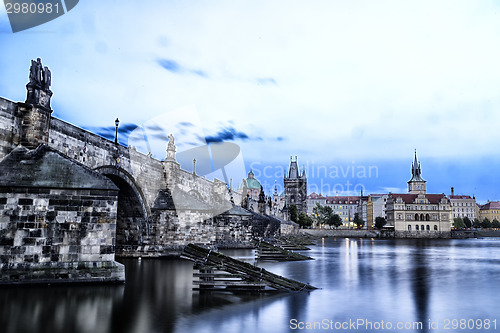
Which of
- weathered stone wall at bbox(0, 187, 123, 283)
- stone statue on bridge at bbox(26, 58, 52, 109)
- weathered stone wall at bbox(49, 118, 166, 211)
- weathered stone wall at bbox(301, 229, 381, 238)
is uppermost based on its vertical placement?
stone statue on bridge at bbox(26, 58, 52, 109)

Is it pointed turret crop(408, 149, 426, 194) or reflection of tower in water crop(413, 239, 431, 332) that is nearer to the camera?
reflection of tower in water crop(413, 239, 431, 332)

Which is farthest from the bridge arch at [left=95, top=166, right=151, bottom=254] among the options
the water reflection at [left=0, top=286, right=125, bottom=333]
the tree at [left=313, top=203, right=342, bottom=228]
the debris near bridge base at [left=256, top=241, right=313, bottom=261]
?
the tree at [left=313, top=203, right=342, bottom=228]

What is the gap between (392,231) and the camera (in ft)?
352

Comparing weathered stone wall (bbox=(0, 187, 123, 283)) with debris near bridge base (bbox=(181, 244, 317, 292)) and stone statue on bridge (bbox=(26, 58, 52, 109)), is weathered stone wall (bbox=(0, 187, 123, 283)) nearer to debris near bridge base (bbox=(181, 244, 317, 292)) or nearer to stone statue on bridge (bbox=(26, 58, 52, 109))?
debris near bridge base (bbox=(181, 244, 317, 292))

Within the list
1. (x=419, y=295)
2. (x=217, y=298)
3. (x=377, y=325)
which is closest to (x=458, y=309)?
(x=419, y=295)

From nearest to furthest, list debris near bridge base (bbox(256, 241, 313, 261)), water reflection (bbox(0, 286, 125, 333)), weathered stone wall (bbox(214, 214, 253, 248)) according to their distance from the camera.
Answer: water reflection (bbox(0, 286, 125, 333)) < debris near bridge base (bbox(256, 241, 313, 261)) < weathered stone wall (bbox(214, 214, 253, 248))

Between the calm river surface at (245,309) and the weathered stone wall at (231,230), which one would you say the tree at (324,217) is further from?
the calm river surface at (245,309)

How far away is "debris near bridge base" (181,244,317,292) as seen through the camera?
11.9m

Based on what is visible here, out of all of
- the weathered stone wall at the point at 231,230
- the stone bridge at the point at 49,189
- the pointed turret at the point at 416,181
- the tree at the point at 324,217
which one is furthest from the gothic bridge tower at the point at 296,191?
A: the stone bridge at the point at 49,189

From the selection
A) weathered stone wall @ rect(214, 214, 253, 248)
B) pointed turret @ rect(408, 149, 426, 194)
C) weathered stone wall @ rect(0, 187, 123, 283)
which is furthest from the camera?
pointed turret @ rect(408, 149, 426, 194)

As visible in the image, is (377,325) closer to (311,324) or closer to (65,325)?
(311,324)

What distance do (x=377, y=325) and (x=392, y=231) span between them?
106151mm

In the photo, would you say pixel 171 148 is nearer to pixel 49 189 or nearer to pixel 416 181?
pixel 49 189

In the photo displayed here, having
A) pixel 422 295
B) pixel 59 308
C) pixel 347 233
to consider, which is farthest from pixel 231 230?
pixel 347 233
